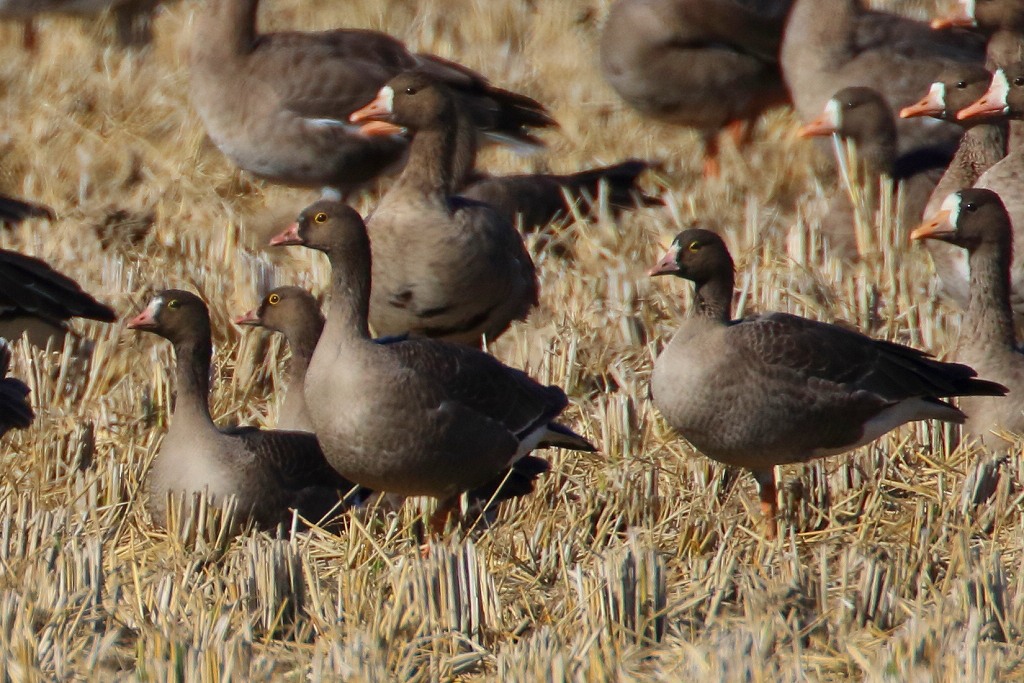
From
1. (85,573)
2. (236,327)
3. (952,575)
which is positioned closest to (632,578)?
(952,575)

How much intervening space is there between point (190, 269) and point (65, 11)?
4.47 meters

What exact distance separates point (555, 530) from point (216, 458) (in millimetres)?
1061

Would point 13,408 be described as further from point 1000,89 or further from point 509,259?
point 1000,89

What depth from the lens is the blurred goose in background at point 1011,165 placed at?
6.64 m

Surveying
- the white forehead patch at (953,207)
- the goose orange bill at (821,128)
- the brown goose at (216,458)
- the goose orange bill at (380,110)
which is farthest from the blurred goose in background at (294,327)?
the goose orange bill at (821,128)

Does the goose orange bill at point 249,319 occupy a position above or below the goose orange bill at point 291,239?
below

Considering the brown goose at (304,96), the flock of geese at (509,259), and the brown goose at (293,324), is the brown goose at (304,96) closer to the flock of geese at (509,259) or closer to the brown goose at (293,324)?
the flock of geese at (509,259)

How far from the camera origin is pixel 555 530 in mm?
5016

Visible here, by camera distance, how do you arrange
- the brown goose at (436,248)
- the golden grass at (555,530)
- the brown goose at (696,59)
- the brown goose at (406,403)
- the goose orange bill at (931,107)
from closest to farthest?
the golden grass at (555,530) → the brown goose at (406,403) → the brown goose at (436,248) → the goose orange bill at (931,107) → the brown goose at (696,59)

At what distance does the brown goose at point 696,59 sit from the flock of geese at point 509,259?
13mm

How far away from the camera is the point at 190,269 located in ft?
24.8

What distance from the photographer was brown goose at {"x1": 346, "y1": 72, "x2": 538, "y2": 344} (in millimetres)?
6582

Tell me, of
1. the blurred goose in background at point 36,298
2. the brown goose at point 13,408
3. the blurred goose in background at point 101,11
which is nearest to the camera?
the brown goose at point 13,408

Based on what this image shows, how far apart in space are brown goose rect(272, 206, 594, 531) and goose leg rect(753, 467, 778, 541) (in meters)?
0.55
